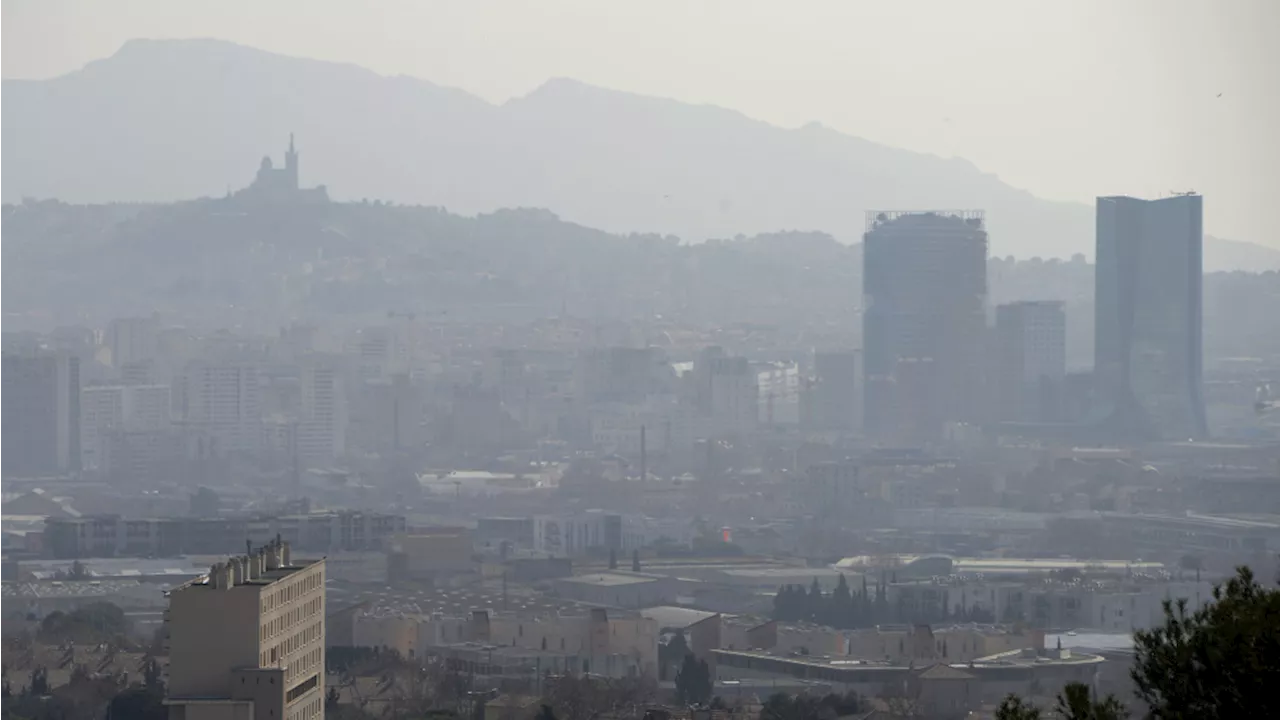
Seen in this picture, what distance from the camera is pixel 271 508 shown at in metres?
39.2

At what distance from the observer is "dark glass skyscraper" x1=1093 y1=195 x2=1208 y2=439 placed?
52.6 metres

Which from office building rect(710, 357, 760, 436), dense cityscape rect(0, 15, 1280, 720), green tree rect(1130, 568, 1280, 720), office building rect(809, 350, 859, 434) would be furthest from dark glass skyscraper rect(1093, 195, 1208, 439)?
green tree rect(1130, 568, 1280, 720)

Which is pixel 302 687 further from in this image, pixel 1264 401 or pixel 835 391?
pixel 835 391

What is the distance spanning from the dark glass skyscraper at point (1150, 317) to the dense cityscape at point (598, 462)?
0.08m

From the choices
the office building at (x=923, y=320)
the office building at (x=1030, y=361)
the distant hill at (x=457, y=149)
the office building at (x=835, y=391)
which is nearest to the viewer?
the office building at (x=1030, y=361)

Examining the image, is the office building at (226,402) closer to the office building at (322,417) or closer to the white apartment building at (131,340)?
the office building at (322,417)

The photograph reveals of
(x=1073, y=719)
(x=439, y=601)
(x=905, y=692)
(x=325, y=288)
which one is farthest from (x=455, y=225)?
(x=1073, y=719)

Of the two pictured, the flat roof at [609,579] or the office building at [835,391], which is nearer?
the flat roof at [609,579]

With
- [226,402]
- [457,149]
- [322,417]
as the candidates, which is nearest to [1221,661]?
[322,417]

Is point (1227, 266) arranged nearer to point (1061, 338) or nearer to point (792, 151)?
point (1061, 338)

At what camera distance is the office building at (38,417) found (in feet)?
163

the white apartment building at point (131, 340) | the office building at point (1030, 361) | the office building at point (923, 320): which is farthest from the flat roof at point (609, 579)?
the white apartment building at point (131, 340)

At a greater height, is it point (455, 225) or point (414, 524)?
point (455, 225)

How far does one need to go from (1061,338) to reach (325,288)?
2664 centimetres
